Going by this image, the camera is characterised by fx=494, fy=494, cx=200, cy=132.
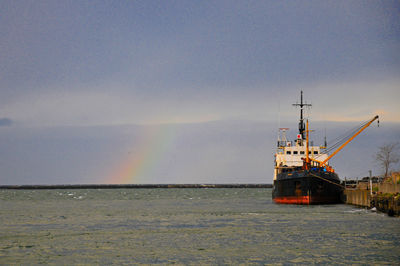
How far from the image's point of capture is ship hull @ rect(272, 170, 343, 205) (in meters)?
58.5

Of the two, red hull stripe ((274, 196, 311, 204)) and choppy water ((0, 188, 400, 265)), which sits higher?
red hull stripe ((274, 196, 311, 204))

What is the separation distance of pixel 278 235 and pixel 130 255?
10.3 m

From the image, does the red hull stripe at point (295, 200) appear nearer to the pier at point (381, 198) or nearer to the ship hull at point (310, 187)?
the ship hull at point (310, 187)

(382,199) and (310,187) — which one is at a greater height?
(310,187)

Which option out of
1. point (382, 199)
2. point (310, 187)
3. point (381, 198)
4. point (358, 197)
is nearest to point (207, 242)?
point (382, 199)

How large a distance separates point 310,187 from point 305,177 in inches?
56.3

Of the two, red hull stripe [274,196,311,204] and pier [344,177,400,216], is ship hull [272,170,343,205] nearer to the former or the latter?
red hull stripe [274,196,311,204]

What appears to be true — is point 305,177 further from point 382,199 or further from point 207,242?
point 207,242

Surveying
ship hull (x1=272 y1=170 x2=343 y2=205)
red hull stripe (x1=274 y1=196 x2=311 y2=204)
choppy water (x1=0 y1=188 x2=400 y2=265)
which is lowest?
choppy water (x1=0 y1=188 x2=400 y2=265)

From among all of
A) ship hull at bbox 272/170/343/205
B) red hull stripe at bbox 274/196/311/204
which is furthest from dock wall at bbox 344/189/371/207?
red hull stripe at bbox 274/196/311/204

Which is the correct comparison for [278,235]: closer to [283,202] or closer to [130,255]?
[130,255]

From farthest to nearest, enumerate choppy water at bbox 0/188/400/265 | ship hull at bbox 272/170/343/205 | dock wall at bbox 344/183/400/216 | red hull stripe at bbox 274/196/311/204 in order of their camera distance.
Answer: red hull stripe at bbox 274/196/311/204, ship hull at bbox 272/170/343/205, dock wall at bbox 344/183/400/216, choppy water at bbox 0/188/400/265

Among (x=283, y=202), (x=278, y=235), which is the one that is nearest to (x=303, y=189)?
(x=283, y=202)

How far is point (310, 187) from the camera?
5856cm
